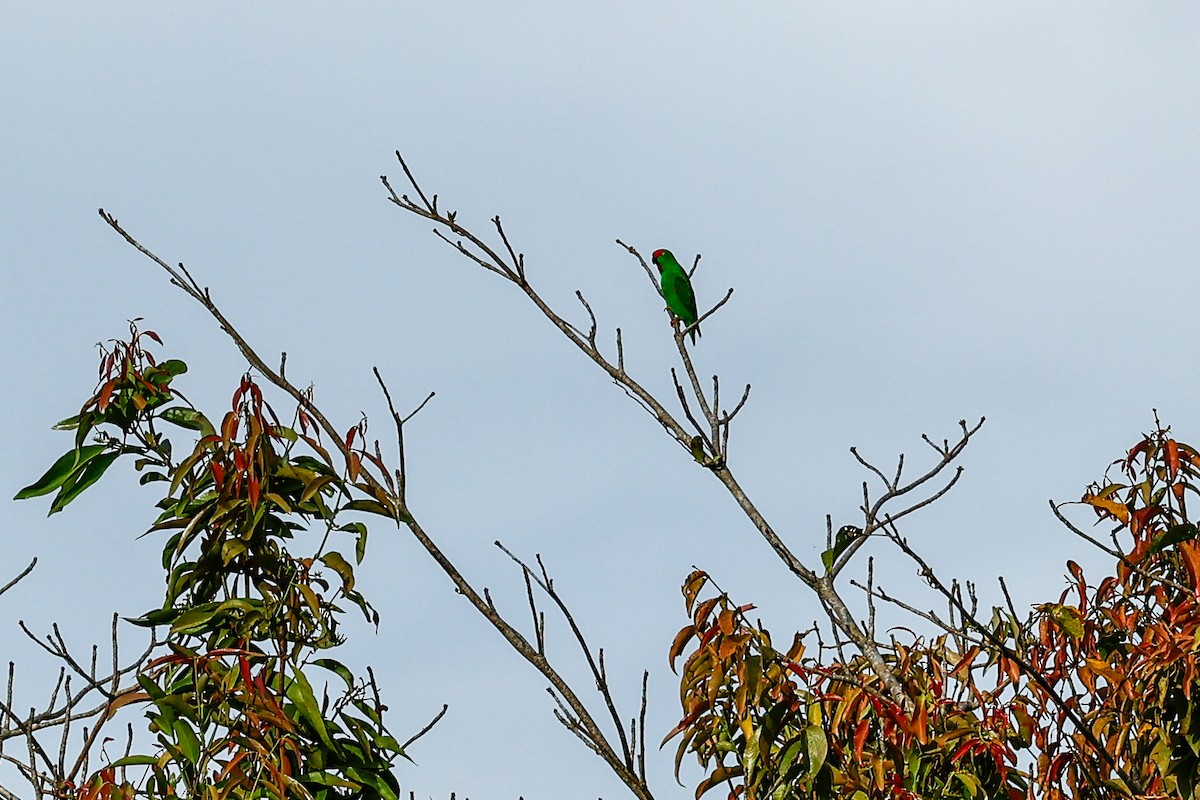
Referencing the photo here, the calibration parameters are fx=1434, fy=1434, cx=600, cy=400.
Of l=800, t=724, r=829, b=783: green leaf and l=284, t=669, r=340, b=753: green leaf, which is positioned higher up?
l=284, t=669, r=340, b=753: green leaf

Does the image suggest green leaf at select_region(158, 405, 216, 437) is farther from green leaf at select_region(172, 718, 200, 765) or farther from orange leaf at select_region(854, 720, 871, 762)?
orange leaf at select_region(854, 720, 871, 762)

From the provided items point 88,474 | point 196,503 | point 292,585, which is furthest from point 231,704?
point 88,474

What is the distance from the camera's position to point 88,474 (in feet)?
9.66

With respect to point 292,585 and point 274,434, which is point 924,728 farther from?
point 274,434

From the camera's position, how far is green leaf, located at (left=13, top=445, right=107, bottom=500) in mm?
2922

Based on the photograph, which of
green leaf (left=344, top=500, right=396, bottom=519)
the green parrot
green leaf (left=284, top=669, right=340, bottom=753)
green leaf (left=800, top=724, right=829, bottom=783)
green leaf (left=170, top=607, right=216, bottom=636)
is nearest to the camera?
green leaf (left=800, top=724, right=829, bottom=783)

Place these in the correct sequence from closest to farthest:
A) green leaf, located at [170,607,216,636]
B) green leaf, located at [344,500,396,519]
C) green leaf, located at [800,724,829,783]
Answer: green leaf, located at [800,724,829,783]
green leaf, located at [170,607,216,636]
green leaf, located at [344,500,396,519]

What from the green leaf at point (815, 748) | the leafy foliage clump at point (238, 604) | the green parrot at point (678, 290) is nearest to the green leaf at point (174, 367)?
the leafy foliage clump at point (238, 604)

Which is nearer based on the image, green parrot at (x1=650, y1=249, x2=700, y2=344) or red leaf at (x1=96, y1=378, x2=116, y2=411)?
red leaf at (x1=96, y1=378, x2=116, y2=411)

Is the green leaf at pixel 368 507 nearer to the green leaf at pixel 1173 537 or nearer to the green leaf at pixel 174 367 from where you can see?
the green leaf at pixel 174 367

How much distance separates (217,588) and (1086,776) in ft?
5.41

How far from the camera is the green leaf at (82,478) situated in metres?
2.93

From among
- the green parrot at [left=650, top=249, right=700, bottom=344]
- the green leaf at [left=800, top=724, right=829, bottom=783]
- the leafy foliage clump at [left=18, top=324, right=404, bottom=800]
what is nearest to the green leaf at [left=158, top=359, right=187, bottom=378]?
the leafy foliage clump at [left=18, top=324, right=404, bottom=800]

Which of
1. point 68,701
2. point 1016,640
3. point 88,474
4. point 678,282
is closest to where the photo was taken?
point 1016,640
